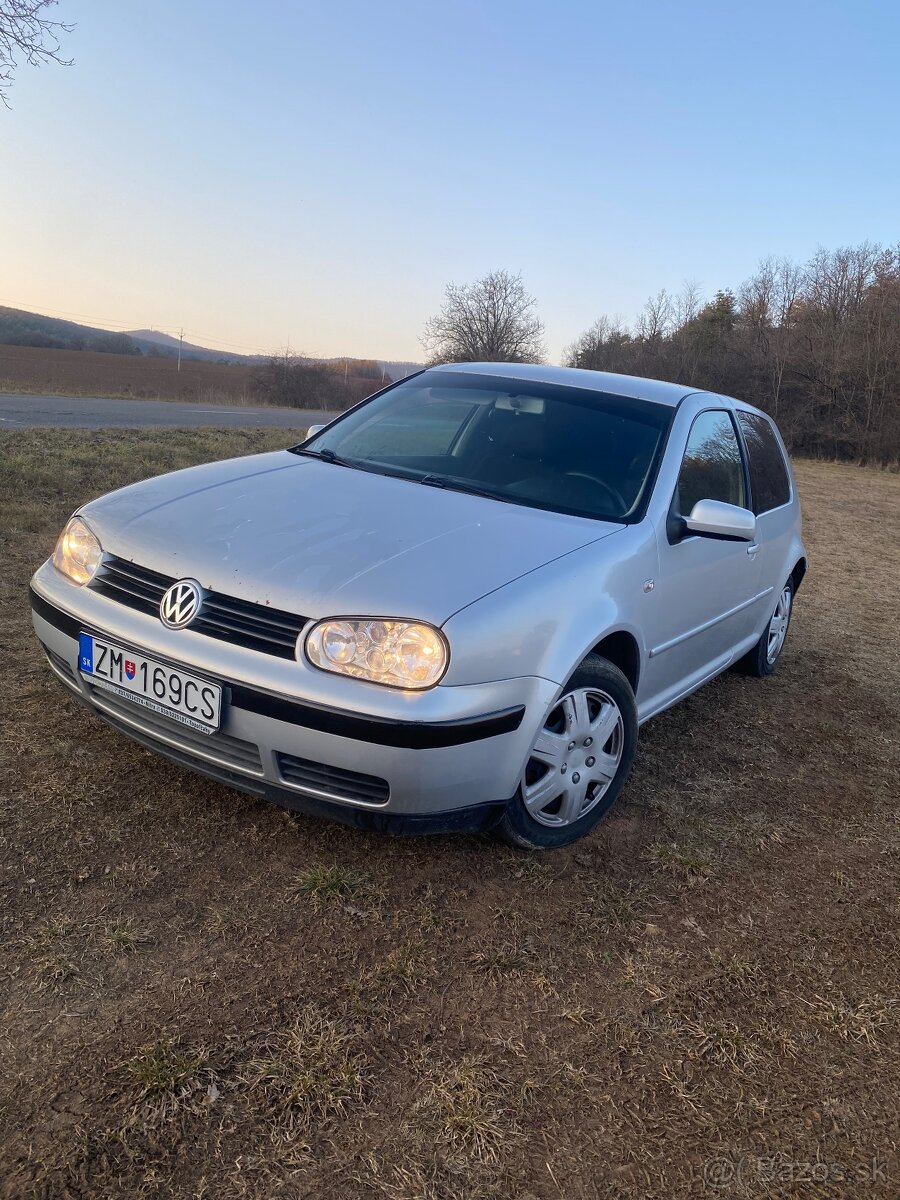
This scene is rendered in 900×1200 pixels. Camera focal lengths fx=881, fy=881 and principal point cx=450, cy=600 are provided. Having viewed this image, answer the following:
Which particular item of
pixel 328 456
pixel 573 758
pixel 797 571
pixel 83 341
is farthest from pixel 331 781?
pixel 83 341

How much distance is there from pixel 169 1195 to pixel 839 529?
42.5ft

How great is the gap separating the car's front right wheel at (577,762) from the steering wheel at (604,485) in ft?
2.16

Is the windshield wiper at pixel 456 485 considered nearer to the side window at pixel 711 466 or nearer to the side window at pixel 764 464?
the side window at pixel 711 466

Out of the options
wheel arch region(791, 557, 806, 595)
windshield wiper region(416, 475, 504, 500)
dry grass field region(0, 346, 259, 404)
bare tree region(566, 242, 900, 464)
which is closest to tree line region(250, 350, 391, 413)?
dry grass field region(0, 346, 259, 404)

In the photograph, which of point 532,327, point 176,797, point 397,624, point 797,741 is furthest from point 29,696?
point 532,327

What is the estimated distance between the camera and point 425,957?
2.31 meters

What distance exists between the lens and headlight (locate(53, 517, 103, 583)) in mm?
2818

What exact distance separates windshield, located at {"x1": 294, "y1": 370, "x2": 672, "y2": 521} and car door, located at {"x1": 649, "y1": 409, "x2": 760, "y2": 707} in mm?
217

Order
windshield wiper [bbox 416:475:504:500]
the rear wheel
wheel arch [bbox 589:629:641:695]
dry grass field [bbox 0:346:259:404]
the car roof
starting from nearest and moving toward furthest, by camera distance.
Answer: wheel arch [bbox 589:629:641:695], windshield wiper [bbox 416:475:504:500], the car roof, the rear wheel, dry grass field [bbox 0:346:259:404]

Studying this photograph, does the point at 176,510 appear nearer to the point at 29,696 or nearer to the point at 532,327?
the point at 29,696

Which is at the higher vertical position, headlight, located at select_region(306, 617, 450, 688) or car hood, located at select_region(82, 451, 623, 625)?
car hood, located at select_region(82, 451, 623, 625)

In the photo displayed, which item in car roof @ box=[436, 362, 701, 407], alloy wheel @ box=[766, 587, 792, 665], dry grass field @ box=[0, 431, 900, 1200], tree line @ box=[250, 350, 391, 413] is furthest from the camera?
tree line @ box=[250, 350, 391, 413]

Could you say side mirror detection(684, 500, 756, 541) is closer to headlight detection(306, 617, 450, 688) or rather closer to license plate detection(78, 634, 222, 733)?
headlight detection(306, 617, 450, 688)

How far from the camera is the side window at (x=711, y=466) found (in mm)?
3605
